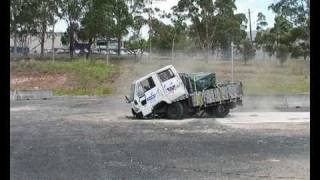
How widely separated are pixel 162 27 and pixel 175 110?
32.4m

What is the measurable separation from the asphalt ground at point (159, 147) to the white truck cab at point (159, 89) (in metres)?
0.62

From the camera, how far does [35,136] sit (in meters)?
13.1

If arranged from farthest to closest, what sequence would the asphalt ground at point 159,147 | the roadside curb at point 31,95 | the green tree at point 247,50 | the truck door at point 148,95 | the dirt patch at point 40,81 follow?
the green tree at point 247,50
the dirt patch at point 40,81
the roadside curb at point 31,95
the truck door at point 148,95
the asphalt ground at point 159,147

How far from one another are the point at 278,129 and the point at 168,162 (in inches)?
229

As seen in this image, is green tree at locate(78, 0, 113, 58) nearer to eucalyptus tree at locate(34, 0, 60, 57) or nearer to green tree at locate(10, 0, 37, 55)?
eucalyptus tree at locate(34, 0, 60, 57)

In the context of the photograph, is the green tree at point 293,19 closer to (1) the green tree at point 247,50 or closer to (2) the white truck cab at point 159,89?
(1) the green tree at point 247,50

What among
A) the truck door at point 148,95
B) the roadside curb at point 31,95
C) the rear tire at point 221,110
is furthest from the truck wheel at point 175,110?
the roadside curb at point 31,95

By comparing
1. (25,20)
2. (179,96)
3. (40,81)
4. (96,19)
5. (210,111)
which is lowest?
(210,111)

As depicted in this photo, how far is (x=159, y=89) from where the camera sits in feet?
57.4

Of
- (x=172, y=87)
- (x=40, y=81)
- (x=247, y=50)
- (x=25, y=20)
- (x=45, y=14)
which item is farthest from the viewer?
(x=45, y=14)

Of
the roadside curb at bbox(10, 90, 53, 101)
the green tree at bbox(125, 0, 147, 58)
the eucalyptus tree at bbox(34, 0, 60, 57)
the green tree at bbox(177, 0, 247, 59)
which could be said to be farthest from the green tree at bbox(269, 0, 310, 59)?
the eucalyptus tree at bbox(34, 0, 60, 57)

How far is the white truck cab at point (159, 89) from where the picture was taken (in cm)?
1747

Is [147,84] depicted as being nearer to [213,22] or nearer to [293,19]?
[293,19]

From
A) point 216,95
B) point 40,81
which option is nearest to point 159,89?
point 216,95
